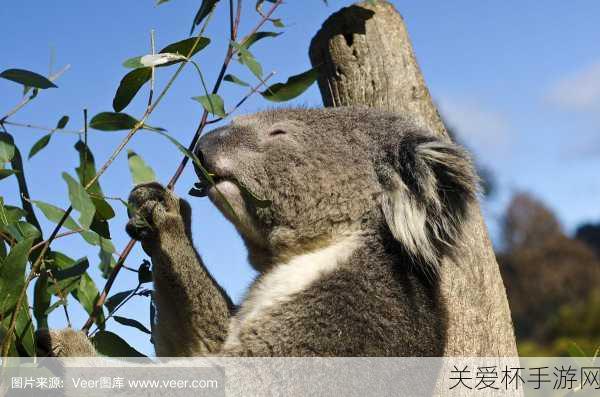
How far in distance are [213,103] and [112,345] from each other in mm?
1013

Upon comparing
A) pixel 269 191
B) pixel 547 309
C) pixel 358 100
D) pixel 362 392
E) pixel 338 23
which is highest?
pixel 338 23

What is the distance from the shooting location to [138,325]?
321cm

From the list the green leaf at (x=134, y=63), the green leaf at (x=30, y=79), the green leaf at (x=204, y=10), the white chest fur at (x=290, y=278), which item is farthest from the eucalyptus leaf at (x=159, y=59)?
the white chest fur at (x=290, y=278)

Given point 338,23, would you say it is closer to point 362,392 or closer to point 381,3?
point 381,3

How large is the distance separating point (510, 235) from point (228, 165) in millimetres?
55682

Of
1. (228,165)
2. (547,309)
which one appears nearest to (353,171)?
(228,165)

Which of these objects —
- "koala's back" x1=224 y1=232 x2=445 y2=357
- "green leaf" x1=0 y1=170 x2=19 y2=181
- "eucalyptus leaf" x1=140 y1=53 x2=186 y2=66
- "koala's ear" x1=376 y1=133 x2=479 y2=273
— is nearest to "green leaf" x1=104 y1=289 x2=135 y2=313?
"koala's back" x1=224 y1=232 x2=445 y2=357

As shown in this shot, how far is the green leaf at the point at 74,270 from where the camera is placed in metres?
2.97

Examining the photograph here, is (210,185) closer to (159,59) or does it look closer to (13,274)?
(159,59)

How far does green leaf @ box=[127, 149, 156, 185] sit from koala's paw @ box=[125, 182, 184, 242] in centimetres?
15

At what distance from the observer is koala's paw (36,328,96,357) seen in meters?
2.71

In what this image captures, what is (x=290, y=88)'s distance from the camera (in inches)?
124

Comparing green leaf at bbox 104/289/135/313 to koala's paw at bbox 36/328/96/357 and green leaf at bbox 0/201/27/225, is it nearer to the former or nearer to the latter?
koala's paw at bbox 36/328/96/357

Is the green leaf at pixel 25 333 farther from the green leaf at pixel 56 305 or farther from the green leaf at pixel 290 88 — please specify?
the green leaf at pixel 290 88
